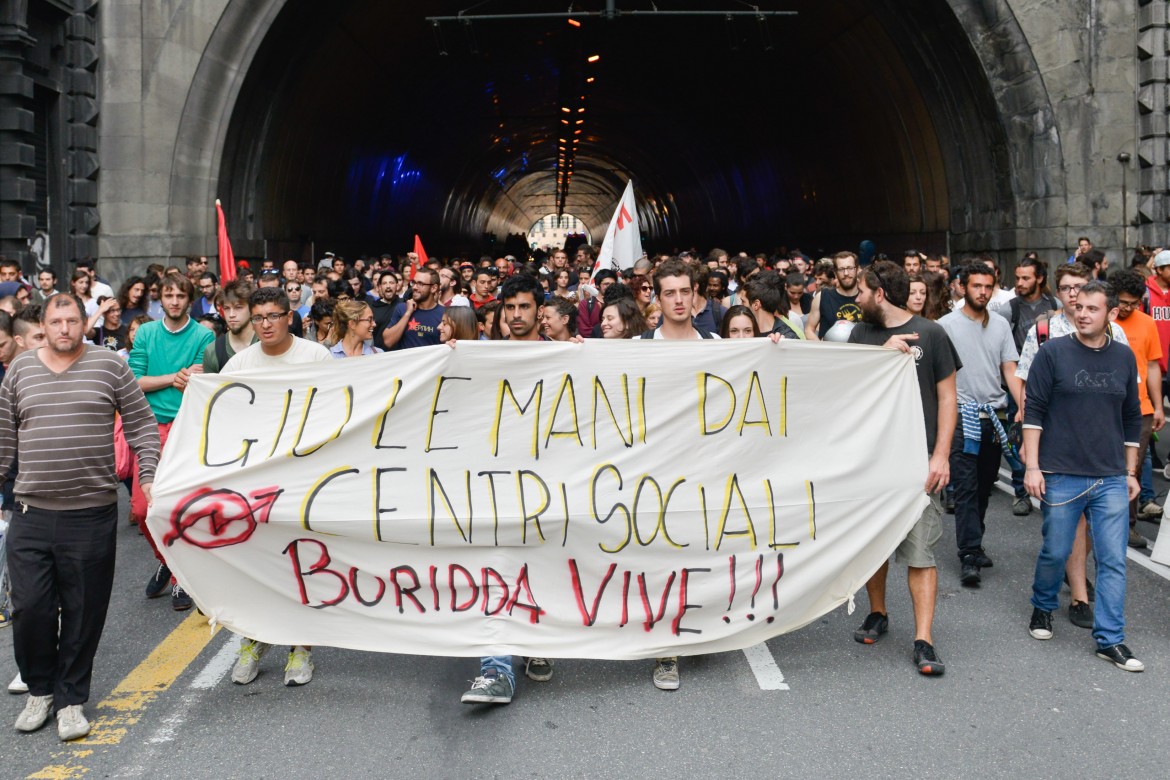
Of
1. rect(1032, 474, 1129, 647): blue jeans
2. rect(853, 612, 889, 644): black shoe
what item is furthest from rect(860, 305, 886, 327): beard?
rect(853, 612, 889, 644): black shoe

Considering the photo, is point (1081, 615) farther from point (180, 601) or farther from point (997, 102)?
point (997, 102)

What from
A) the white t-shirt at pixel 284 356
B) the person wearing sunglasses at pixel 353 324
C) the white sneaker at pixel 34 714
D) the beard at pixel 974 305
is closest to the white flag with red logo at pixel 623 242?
the person wearing sunglasses at pixel 353 324

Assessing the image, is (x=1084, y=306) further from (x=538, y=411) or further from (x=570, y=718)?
(x=570, y=718)

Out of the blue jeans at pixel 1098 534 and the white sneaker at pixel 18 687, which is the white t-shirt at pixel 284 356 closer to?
the white sneaker at pixel 18 687

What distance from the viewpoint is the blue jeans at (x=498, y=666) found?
5.17m

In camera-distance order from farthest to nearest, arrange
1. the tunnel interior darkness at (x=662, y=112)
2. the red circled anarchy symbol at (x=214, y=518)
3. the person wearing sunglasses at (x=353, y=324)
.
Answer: the tunnel interior darkness at (x=662, y=112), the person wearing sunglasses at (x=353, y=324), the red circled anarchy symbol at (x=214, y=518)

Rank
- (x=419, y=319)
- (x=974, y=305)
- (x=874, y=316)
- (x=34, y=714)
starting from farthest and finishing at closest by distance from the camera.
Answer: (x=419, y=319) → (x=974, y=305) → (x=874, y=316) → (x=34, y=714)

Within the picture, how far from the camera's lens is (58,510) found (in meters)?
4.88

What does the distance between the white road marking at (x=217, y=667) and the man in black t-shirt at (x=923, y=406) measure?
3.03 metres

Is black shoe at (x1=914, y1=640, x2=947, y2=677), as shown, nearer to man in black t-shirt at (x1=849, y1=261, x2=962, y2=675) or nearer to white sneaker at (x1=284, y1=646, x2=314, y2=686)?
man in black t-shirt at (x1=849, y1=261, x2=962, y2=675)

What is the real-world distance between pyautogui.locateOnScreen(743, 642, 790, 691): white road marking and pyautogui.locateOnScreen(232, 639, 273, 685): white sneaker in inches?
87.8

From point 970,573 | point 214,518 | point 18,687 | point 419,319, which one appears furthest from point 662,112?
point 18,687

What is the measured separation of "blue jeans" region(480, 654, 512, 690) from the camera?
5172 millimetres

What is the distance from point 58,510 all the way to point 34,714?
83 centimetres
